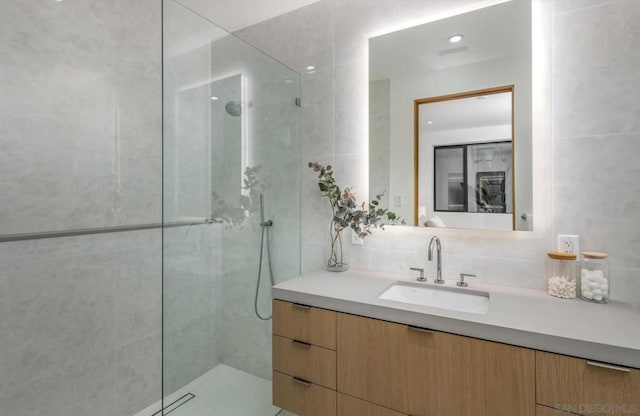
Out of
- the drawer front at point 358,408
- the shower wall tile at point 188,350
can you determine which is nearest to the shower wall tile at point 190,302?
the shower wall tile at point 188,350

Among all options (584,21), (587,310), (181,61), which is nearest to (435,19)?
(584,21)

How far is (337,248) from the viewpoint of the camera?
193cm

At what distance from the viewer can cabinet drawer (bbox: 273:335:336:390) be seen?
1357mm

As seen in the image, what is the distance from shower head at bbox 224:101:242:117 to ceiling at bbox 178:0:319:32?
3.08 feet

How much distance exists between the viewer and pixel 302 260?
204 centimetres

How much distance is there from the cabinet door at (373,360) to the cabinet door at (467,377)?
0.14 feet

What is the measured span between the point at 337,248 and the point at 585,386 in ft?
4.13

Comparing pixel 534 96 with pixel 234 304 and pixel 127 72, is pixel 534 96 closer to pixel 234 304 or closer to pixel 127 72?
pixel 234 304

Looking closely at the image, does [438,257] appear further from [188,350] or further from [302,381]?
[188,350]

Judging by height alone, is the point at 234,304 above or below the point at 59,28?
below

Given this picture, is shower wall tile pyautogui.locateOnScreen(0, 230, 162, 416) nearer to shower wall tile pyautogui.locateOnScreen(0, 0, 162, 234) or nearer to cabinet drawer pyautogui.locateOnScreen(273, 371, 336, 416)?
shower wall tile pyautogui.locateOnScreen(0, 0, 162, 234)

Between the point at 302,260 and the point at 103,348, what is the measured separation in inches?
47.3

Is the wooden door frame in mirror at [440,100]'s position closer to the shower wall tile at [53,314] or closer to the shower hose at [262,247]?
the shower hose at [262,247]

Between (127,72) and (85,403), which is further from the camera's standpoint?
(127,72)
